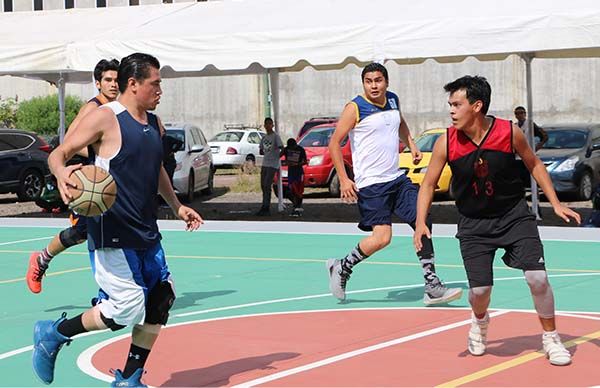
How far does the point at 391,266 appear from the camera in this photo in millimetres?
14305

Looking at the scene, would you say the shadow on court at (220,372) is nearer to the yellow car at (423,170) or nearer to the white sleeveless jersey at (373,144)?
the white sleeveless jersey at (373,144)

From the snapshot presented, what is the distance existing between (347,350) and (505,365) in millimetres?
1238

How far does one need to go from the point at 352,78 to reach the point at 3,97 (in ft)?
68.4

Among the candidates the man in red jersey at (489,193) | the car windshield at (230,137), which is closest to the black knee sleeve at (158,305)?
the man in red jersey at (489,193)

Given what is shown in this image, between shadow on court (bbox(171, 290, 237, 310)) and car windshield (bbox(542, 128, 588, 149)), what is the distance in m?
15.1

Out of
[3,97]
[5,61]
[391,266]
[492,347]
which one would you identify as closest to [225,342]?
[492,347]

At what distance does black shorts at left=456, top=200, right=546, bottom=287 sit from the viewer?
8.34 meters

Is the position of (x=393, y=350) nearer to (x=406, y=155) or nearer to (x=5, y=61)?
(x=5, y=61)

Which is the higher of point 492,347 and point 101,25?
point 101,25

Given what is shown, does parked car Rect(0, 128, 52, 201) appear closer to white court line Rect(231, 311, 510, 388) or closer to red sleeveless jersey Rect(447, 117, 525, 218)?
white court line Rect(231, 311, 510, 388)

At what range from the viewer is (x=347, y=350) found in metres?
9.02

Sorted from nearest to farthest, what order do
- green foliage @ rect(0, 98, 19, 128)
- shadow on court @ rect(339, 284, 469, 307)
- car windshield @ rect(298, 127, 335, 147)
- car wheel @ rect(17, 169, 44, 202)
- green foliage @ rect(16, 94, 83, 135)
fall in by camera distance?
shadow on court @ rect(339, 284, 469, 307), car wheel @ rect(17, 169, 44, 202), car windshield @ rect(298, 127, 335, 147), green foliage @ rect(16, 94, 83, 135), green foliage @ rect(0, 98, 19, 128)

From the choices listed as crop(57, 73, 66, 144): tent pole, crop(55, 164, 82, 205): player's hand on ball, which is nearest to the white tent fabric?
crop(57, 73, 66, 144): tent pole

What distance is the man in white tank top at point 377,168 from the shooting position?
11.1m
